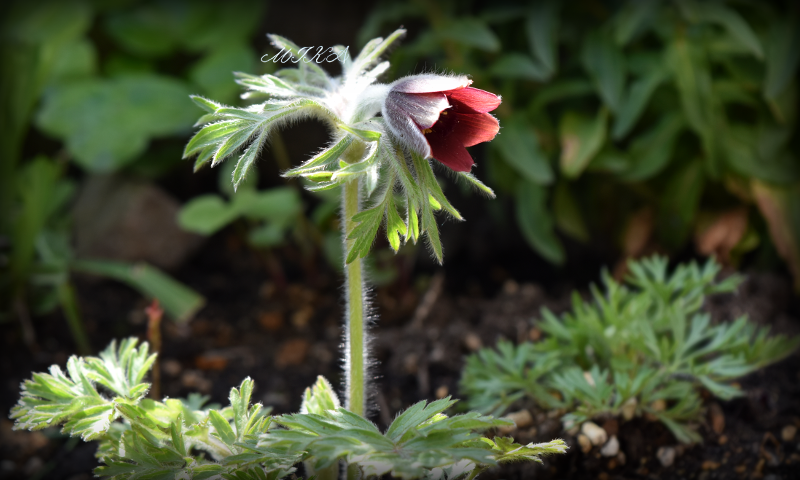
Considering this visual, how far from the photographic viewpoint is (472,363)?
4.88ft

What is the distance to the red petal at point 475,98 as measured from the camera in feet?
3.25

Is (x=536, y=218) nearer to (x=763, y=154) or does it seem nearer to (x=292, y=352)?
(x=763, y=154)

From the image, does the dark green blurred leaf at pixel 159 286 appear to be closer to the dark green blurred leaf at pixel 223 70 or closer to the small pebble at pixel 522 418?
the dark green blurred leaf at pixel 223 70

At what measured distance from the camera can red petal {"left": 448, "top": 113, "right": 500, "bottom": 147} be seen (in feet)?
3.34

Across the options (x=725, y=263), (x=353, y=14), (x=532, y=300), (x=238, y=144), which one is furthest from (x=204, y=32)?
(x=725, y=263)

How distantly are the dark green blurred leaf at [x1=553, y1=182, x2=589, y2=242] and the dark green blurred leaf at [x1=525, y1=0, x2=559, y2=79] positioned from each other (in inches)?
16.5

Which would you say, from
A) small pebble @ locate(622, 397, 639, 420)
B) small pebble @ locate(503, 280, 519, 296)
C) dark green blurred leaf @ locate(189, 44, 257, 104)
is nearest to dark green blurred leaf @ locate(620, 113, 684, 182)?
small pebble @ locate(503, 280, 519, 296)

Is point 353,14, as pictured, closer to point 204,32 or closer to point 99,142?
point 204,32

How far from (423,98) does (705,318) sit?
0.86 m

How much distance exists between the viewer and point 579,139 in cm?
211

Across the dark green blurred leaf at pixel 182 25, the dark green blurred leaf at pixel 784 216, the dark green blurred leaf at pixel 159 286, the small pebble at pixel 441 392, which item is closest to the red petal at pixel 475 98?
the small pebble at pixel 441 392

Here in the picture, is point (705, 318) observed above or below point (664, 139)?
below

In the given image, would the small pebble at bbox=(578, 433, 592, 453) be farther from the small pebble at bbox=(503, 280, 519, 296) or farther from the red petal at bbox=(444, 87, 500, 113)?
the small pebble at bbox=(503, 280, 519, 296)

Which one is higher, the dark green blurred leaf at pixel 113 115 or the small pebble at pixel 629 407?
the dark green blurred leaf at pixel 113 115
